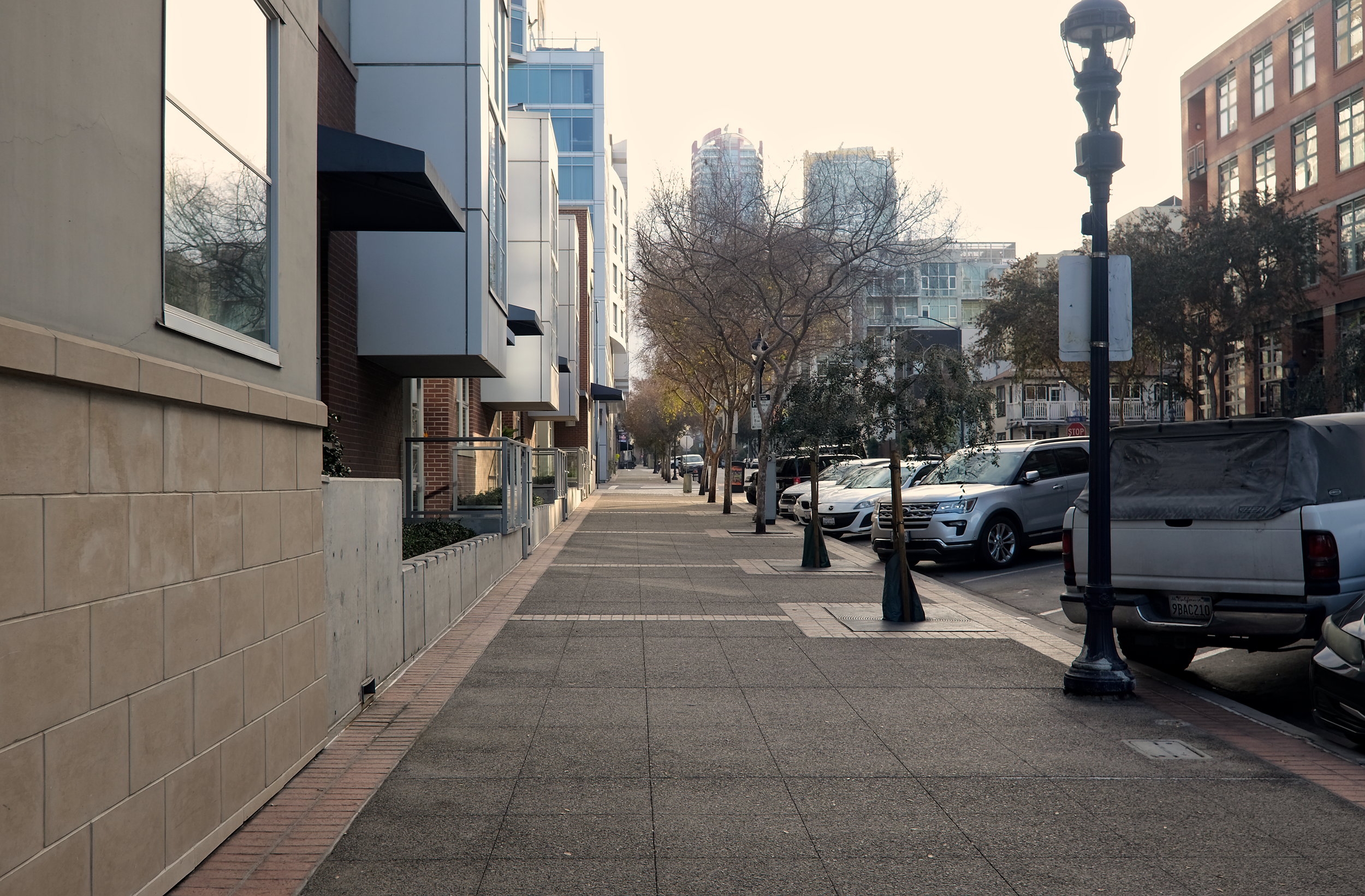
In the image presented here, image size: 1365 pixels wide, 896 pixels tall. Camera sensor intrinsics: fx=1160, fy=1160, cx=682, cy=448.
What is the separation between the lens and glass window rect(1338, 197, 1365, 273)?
107ft

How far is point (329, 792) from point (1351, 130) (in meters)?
36.2

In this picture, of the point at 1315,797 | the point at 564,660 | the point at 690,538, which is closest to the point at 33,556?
the point at 1315,797

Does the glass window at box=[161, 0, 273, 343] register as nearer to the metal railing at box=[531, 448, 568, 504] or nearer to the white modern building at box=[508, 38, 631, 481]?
the metal railing at box=[531, 448, 568, 504]

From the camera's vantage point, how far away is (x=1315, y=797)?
5.52 meters

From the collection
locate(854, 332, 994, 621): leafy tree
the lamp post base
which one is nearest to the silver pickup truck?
the lamp post base

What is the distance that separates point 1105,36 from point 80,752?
302 inches

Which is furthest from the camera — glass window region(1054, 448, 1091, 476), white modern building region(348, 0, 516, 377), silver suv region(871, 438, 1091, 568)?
glass window region(1054, 448, 1091, 476)

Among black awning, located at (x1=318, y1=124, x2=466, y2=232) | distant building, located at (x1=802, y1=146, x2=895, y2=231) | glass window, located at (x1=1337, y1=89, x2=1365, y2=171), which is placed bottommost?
black awning, located at (x1=318, y1=124, x2=466, y2=232)

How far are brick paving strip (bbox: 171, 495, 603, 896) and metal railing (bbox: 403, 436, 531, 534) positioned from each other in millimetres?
5754

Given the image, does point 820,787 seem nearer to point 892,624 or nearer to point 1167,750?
point 1167,750

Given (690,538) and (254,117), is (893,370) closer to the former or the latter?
(254,117)

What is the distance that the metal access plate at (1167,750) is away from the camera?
20.6ft

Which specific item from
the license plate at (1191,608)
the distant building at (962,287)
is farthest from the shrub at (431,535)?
the distant building at (962,287)

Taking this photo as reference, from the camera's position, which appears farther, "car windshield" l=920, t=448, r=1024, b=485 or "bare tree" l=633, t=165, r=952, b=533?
"bare tree" l=633, t=165, r=952, b=533
